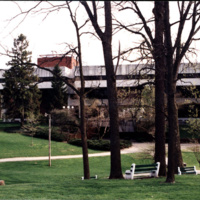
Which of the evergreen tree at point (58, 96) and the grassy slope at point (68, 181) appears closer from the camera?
the grassy slope at point (68, 181)

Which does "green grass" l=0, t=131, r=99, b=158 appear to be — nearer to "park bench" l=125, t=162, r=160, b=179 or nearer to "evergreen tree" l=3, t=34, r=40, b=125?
"evergreen tree" l=3, t=34, r=40, b=125

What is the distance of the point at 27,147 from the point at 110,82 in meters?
26.7

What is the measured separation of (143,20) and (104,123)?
31373 mm

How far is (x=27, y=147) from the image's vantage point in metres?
37.7

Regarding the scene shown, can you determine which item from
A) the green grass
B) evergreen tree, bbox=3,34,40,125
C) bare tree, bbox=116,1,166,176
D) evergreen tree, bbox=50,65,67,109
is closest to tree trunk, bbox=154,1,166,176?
bare tree, bbox=116,1,166,176

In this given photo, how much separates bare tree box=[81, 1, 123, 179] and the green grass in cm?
2241

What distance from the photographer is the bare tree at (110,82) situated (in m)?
13.0

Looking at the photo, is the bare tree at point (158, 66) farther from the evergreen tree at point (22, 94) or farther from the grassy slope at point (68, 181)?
the evergreen tree at point (22, 94)

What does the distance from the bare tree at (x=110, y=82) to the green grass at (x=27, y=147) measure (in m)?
22.4

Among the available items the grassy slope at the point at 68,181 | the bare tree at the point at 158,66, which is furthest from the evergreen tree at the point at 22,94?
the bare tree at the point at 158,66

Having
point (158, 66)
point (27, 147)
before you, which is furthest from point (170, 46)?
point (27, 147)

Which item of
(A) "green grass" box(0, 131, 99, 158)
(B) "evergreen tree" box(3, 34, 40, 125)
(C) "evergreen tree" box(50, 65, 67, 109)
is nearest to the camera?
(A) "green grass" box(0, 131, 99, 158)

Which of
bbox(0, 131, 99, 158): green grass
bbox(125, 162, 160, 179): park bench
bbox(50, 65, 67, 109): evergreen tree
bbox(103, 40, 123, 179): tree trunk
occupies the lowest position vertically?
bbox(0, 131, 99, 158): green grass

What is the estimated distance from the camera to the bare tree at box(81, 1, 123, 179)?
1296cm
